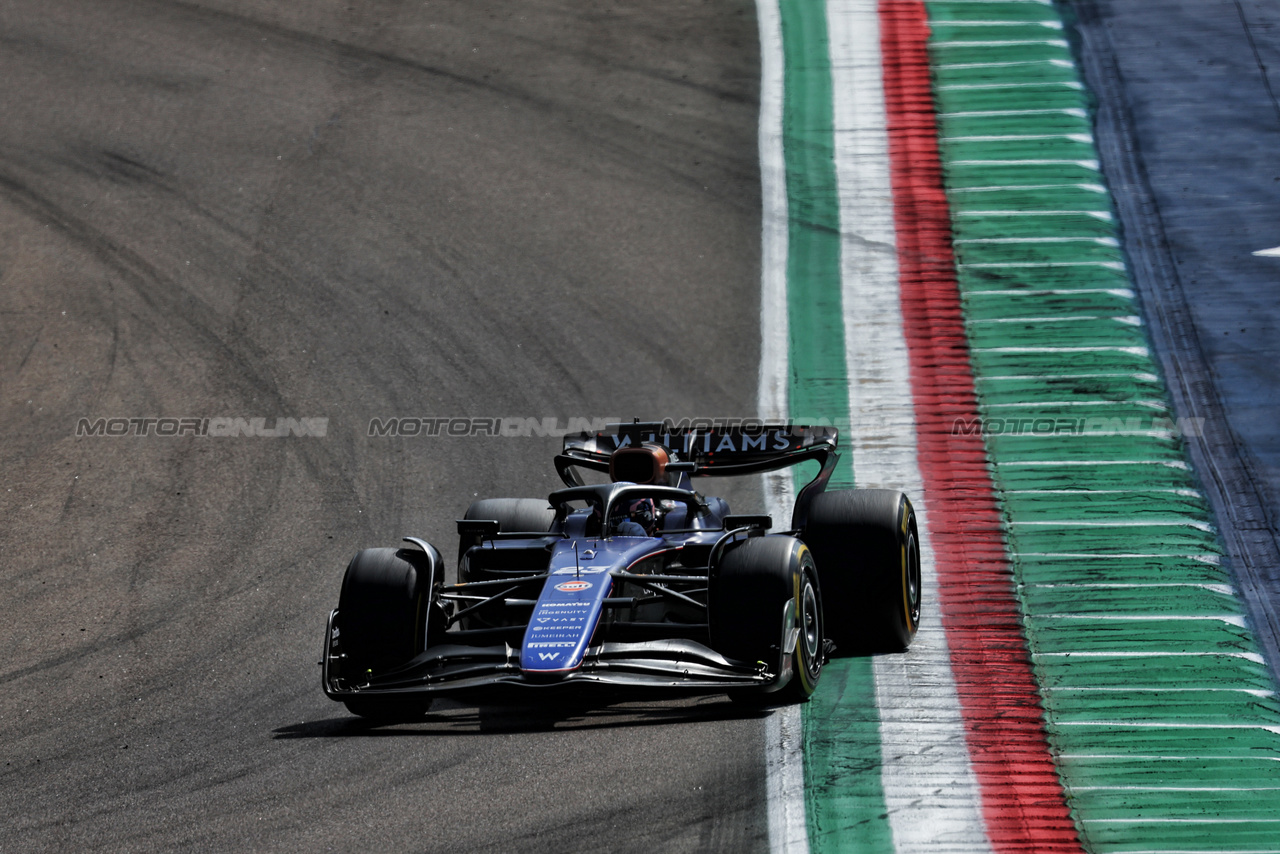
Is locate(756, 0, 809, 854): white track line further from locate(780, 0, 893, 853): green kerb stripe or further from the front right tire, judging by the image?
the front right tire

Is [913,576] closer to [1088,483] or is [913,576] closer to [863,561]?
[863,561]

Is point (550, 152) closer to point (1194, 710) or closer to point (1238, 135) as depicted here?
point (1238, 135)

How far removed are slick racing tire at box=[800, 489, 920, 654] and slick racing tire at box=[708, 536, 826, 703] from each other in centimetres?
109

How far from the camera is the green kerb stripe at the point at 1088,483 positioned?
786 cm

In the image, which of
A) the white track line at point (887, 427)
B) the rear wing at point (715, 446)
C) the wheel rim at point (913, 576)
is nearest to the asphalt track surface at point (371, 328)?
the white track line at point (887, 427)

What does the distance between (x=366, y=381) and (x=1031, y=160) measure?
26.1 feet

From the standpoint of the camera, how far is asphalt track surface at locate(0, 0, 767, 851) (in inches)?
306

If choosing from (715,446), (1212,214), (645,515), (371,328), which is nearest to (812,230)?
(1212,214)

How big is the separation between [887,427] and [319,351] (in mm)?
5617

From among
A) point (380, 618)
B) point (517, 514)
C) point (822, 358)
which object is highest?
point (380, 618)

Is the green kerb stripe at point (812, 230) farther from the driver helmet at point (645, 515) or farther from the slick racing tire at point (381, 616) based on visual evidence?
the slick racing tire at point (381, 616)

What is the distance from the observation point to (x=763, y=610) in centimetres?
768

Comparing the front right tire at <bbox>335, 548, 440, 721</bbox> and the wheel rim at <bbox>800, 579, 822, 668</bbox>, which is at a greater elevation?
the wheel rim at <bbox>800, 579, 822, 668</bbox>

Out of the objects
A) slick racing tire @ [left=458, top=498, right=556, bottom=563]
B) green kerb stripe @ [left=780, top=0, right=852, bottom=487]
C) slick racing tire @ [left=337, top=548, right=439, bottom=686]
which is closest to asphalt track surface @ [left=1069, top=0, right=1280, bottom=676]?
green kerb stripe @ [left=780, top=0, right=852, bottom=487]
